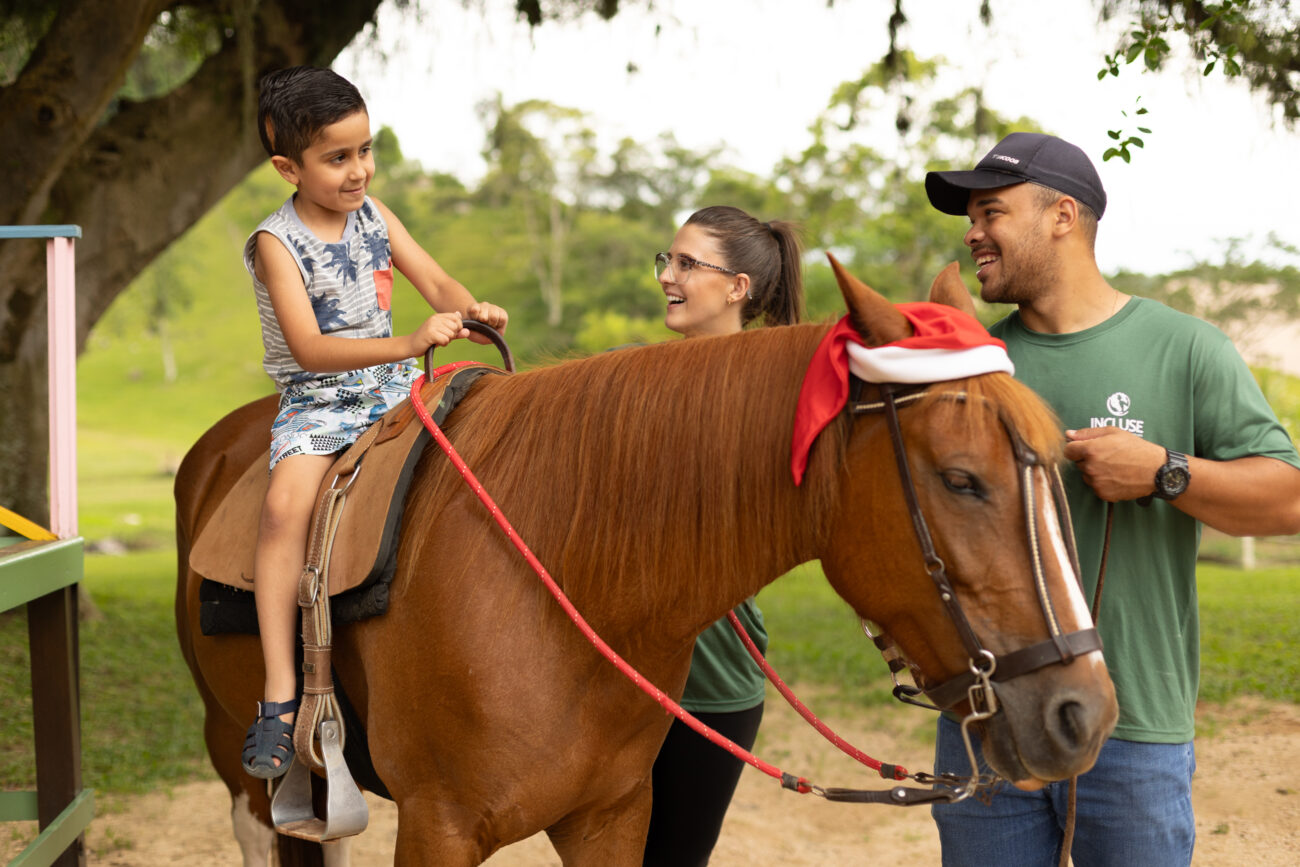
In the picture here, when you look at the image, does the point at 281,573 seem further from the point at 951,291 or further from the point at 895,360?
the point at 951,291

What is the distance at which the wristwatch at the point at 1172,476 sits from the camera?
1899mm

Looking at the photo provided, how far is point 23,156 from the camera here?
220 inches

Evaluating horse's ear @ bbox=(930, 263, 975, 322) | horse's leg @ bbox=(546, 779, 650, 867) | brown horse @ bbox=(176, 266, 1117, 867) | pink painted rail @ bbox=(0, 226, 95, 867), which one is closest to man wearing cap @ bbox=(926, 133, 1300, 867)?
horse's ear @ bbox=(930, 263, 975, 322)

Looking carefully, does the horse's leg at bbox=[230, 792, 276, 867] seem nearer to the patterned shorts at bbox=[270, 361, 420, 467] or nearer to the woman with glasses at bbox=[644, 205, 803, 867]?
the woman with glasses at bbox=[644, 205, 803, 867]

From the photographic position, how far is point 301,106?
2232mm

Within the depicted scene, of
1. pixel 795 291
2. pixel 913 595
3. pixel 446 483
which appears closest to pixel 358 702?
pixel 446 483

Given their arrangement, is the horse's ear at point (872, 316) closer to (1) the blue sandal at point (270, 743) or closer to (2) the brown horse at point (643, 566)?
(2) the brown horse at point (643, 566)

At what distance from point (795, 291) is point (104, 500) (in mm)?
26462

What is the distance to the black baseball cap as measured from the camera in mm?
2150

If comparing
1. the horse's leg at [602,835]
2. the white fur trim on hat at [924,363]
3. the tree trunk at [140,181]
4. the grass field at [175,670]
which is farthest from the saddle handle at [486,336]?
the tree trunk at [140,181]

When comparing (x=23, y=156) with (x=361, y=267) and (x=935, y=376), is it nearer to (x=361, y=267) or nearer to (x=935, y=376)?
(x=361, y=267)

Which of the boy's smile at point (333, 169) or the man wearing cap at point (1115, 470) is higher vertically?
the boy's smile at point (333, 169)

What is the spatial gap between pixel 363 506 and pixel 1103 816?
68.7 inches

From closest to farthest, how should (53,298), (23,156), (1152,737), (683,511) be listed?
(683,511) → (1152,737) → (53,298) → (23,156)
